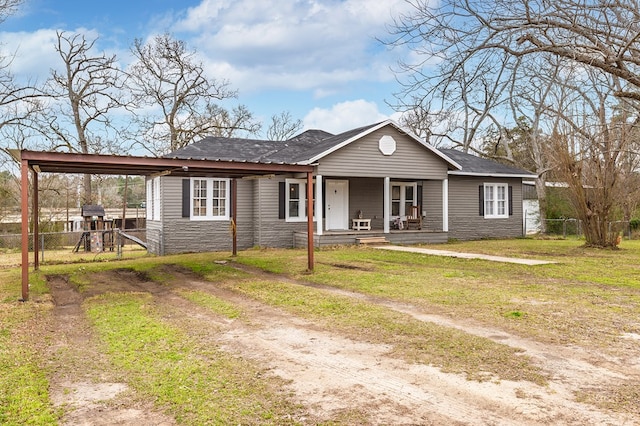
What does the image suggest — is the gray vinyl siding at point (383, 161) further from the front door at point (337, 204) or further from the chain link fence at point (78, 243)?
the chain link fence at point (78, 243)

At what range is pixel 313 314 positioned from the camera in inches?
267

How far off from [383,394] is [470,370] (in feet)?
3.26

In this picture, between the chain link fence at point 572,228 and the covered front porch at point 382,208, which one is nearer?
the covered front porch at point 382,208

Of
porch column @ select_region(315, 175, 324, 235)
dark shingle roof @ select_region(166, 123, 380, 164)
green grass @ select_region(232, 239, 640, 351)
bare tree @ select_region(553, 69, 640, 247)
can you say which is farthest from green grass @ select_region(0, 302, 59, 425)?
bare tree @ select_region(553, 69, 640, 247)

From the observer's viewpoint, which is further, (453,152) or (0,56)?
(453,152)

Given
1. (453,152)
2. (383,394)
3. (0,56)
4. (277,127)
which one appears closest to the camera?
(383,394)

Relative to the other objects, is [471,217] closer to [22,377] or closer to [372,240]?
[372,240]

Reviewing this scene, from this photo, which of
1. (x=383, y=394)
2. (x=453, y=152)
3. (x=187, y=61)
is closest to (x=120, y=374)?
(x=383, y=394)

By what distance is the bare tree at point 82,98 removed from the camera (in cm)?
2486

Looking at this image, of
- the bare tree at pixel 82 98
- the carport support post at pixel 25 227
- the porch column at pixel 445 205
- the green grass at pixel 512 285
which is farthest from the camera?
the bare tree at pixel 82 98

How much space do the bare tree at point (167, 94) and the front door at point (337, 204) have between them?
12647mm

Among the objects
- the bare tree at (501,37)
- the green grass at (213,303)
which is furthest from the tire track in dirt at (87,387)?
the bare tree at (501,37)

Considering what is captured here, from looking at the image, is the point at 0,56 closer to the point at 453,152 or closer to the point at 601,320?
the point at 453,152

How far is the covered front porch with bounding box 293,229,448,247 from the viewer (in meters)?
16.7
